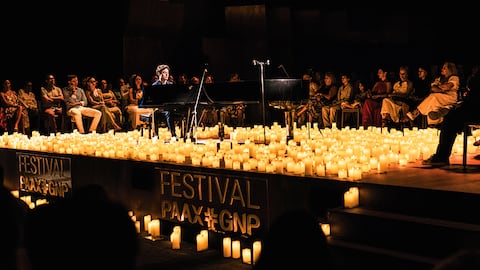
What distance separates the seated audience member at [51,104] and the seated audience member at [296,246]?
31.2ft

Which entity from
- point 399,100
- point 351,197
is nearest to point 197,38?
point 399,100

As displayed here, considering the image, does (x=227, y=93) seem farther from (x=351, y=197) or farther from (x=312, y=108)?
(x=351, y=197)

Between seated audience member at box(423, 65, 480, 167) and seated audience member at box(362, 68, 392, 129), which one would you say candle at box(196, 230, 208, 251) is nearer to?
seated audience member at box(423, 65, 480, 167)

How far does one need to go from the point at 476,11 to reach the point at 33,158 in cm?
815

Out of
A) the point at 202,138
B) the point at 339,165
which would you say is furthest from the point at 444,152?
the point at 202,138

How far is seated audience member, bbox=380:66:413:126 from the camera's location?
9.73 metres

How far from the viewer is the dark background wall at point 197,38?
1294 cm

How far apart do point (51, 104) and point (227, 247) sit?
6.66 m

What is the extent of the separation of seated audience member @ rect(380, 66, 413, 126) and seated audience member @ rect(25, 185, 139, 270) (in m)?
8.60

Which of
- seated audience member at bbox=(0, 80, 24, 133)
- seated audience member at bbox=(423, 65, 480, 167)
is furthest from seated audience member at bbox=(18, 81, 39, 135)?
seated audience member at bbox=(423, 65, 480, 167)

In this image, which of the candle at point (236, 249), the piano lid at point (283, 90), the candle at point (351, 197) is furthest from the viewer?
the piano lid at point (283, 90)

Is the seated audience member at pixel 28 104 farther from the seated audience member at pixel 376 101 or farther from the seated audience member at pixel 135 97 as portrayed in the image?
the seated audience member at pixel 376 101

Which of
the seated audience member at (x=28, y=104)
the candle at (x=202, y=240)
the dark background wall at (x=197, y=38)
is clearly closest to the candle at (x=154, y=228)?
the candle at (x=202, y=240)

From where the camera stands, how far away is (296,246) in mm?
1727
